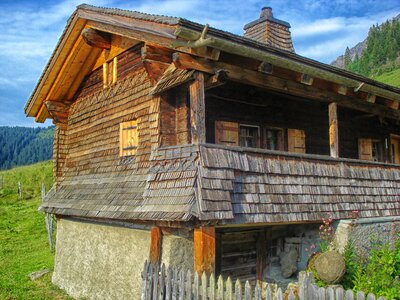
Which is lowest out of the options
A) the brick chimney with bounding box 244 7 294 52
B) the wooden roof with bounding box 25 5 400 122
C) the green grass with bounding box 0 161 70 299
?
the green grass with bounding box 0 161 70 299

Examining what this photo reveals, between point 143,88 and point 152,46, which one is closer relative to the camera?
point 152,46

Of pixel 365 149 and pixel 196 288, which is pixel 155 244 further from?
pixel 365 149

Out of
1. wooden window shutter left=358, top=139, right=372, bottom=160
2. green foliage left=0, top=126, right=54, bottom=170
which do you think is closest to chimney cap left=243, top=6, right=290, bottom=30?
wooden window shutter left=358, top=139, right=372, bottom=160

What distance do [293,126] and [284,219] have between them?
441 centimetres

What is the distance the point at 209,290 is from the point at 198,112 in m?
2.78

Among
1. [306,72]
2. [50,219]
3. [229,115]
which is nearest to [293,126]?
[229,115]

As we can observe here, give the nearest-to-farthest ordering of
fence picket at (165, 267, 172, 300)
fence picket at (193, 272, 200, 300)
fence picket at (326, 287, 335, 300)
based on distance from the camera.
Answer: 1. fence picket at (326, 287, 335, 300)
2. fence picket at (193, 272, 200, 300)
3. fence picket at (165, 267, 172, 300)

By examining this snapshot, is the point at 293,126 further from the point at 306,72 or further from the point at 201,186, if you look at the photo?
the point at 201,186

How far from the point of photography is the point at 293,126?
11164mm

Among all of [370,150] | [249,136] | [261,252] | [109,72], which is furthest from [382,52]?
[261,252]

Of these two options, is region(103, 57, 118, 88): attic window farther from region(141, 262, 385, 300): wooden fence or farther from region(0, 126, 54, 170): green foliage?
region(0, 126, 54, 170): green foliage

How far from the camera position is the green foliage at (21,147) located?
72188mm

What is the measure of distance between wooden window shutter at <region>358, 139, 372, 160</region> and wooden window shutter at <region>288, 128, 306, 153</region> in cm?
332

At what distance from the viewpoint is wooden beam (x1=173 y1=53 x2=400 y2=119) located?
6.67 m
